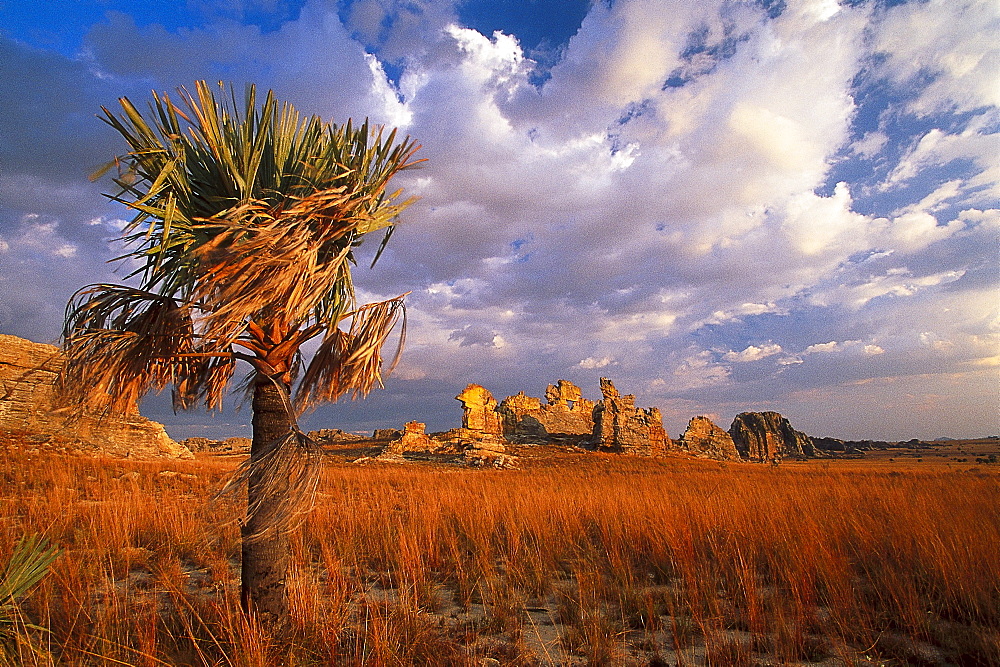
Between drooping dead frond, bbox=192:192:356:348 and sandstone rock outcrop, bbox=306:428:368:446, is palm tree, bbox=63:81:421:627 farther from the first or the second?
sandstone rock outcrop, bbox=306:428:368:446

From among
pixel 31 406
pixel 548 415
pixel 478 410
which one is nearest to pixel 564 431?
pixel 548 415

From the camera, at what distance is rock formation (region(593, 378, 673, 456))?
1433 inches

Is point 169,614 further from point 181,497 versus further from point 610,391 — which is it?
point 610,391

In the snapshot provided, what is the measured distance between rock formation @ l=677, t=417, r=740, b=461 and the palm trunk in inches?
1747

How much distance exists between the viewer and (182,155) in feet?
9.18

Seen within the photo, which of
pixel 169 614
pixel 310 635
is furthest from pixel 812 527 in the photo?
pixel 169 614

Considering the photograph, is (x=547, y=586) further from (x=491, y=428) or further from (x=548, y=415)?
(x=548, y=415)

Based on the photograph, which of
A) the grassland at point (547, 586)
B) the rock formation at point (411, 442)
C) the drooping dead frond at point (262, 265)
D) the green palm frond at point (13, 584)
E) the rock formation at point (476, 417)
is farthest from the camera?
the rock formation at point (476, 417)

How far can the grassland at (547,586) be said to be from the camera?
3109 millimetres

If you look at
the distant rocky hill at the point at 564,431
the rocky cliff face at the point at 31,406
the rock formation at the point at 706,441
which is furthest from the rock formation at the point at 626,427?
the rocky cliff face at the point at 31,406

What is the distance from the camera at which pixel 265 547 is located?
2.85m

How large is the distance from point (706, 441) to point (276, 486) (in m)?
48.5

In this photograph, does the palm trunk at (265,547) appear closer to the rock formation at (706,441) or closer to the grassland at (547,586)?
the grassland at (547,586)

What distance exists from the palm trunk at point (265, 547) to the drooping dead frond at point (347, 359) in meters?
0.31
